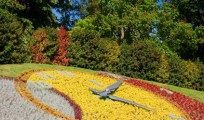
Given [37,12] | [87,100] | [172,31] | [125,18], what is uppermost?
[37,12]

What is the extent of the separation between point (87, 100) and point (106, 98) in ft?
1.64

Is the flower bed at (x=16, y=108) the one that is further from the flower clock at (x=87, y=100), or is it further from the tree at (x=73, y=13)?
the tree at (x=73, y=13)

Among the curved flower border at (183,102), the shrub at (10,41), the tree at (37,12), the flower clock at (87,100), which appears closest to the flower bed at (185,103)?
the curved flower border at (183,102)

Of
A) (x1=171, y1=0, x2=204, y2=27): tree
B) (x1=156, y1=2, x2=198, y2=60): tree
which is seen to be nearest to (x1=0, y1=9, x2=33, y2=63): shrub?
(x1=156, y1=2, x2=198, y2=60): tree

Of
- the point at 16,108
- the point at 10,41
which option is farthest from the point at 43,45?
the point at 16,108

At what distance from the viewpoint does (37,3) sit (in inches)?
896

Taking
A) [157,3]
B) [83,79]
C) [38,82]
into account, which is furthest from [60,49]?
[157,3]

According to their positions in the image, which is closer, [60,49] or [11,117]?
[11,117]

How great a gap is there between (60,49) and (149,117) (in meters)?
8.10

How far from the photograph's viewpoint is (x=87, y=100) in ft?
28.3

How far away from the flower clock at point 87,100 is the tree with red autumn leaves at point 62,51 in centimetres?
462

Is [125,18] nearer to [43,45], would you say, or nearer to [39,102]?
[43,45]

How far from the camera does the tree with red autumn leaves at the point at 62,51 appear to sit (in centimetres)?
1561

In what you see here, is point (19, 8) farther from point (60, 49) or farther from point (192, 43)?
point (192, 43)
